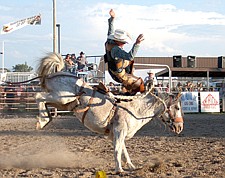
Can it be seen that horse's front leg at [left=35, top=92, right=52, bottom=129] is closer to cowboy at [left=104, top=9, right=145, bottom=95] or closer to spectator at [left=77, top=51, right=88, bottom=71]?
cowboy at [left=104, top=9, right=145, bottom=95]

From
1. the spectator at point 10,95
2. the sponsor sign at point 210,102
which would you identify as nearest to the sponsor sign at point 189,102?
the sponsor sign at point 210,102

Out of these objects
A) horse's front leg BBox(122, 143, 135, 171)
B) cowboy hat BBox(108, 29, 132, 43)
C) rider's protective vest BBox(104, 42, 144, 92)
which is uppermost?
cowboy hat BBox(108, 29, 132, 43)

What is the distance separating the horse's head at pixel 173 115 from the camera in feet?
24.3

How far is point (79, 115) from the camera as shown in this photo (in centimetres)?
684

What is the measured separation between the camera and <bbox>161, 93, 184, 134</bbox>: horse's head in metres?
7.39

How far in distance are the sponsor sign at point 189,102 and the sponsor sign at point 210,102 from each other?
350mm

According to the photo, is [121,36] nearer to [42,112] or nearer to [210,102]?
[42,112]

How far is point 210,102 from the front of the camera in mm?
21844

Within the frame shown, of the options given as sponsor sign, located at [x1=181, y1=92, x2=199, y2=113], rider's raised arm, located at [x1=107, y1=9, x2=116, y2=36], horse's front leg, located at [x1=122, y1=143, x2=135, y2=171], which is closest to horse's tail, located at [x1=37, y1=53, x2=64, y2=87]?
rider's raised arm, located at [x1=107, y1=9, x2=116, y2=36]

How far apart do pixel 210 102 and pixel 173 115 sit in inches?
586

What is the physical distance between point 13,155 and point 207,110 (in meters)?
14.7

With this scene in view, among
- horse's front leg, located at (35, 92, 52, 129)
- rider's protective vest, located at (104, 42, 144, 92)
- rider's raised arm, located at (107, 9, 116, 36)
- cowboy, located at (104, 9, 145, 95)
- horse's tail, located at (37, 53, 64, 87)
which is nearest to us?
cowboy, located at (104, 9, 145, 95)

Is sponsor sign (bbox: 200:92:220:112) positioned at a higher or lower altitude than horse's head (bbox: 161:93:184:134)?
lower

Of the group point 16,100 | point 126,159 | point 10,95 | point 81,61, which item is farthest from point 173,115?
point 10,95
